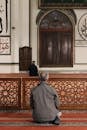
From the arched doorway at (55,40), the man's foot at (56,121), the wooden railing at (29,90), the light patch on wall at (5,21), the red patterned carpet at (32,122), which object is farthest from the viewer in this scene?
the arched doorway at (55,40)

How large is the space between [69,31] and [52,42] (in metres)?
0.85

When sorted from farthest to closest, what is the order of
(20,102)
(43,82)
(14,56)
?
(14,56) < (20,102) < (43,82)

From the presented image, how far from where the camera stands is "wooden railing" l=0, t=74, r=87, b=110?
8.38m

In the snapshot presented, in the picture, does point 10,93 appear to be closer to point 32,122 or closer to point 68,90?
point 68,90

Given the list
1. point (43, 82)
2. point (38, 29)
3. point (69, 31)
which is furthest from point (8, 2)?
point (43, 82)

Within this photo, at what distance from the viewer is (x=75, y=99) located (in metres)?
8.43

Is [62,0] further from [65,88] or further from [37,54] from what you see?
[65,88]

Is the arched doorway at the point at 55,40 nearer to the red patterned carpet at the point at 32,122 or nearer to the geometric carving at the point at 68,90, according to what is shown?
the geometric carving at the point at 68,90

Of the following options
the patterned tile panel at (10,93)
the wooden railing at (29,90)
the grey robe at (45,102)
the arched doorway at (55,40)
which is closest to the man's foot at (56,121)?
the grey robe at (45,102)

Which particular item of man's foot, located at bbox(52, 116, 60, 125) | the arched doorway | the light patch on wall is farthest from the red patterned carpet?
the arched doorway

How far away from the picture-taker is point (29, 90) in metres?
8.38

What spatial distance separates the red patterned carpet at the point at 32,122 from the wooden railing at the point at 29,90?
275mm

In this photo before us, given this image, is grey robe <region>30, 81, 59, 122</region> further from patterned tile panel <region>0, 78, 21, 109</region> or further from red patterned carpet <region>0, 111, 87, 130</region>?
patterned tile panel <region>0, 78, 21, 109</region>

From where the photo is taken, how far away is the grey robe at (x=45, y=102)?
6723mm
